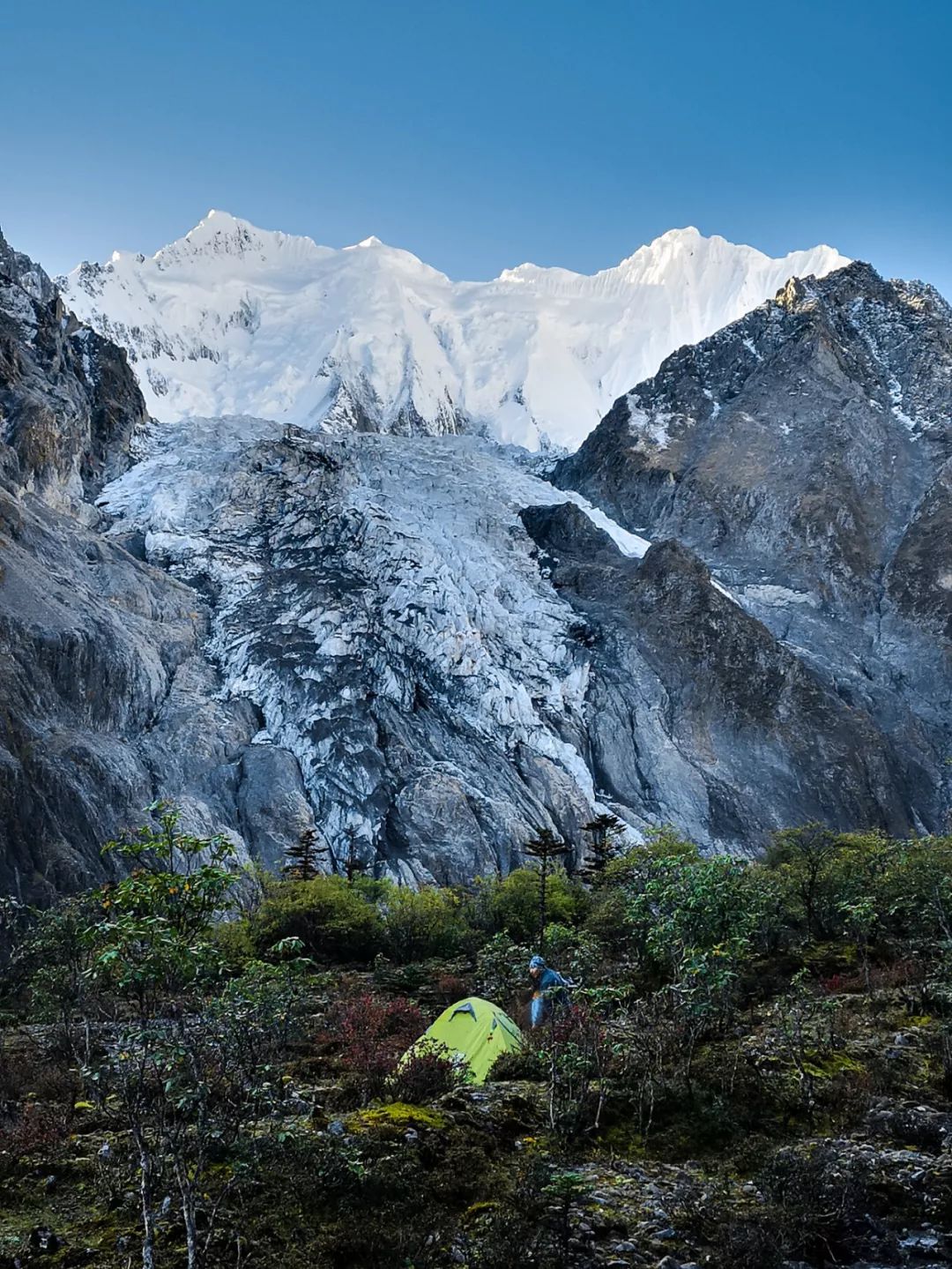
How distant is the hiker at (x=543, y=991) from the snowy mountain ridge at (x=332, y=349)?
129 metres

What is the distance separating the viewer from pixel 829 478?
338 feet

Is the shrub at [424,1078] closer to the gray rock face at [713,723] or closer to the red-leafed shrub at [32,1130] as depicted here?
the red-leafed shrub at [32,1130]

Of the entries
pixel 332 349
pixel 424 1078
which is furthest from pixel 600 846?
pixel 332 349

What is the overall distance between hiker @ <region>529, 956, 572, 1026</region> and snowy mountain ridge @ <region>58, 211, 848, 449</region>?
128869 millimetres

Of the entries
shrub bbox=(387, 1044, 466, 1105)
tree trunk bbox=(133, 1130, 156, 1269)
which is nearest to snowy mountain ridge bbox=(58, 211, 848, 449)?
shrub bbox=(387, 1044, 466, 1105)

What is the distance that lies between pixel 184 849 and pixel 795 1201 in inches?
320

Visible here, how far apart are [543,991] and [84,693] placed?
5163 centimetres

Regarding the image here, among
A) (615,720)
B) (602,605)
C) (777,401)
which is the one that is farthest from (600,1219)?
(777,401)

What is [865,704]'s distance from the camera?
84625 millimetres

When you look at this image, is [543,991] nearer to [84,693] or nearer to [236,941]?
[236,941]

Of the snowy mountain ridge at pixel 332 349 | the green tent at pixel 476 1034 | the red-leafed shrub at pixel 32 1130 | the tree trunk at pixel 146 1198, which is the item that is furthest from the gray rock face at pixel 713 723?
the snowy mountain ridge at pixel 332 349

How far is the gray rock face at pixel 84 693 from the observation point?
5084cm

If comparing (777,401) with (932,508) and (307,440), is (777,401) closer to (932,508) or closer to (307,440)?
(932,508)

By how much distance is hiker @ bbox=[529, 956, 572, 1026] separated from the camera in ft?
55.0
